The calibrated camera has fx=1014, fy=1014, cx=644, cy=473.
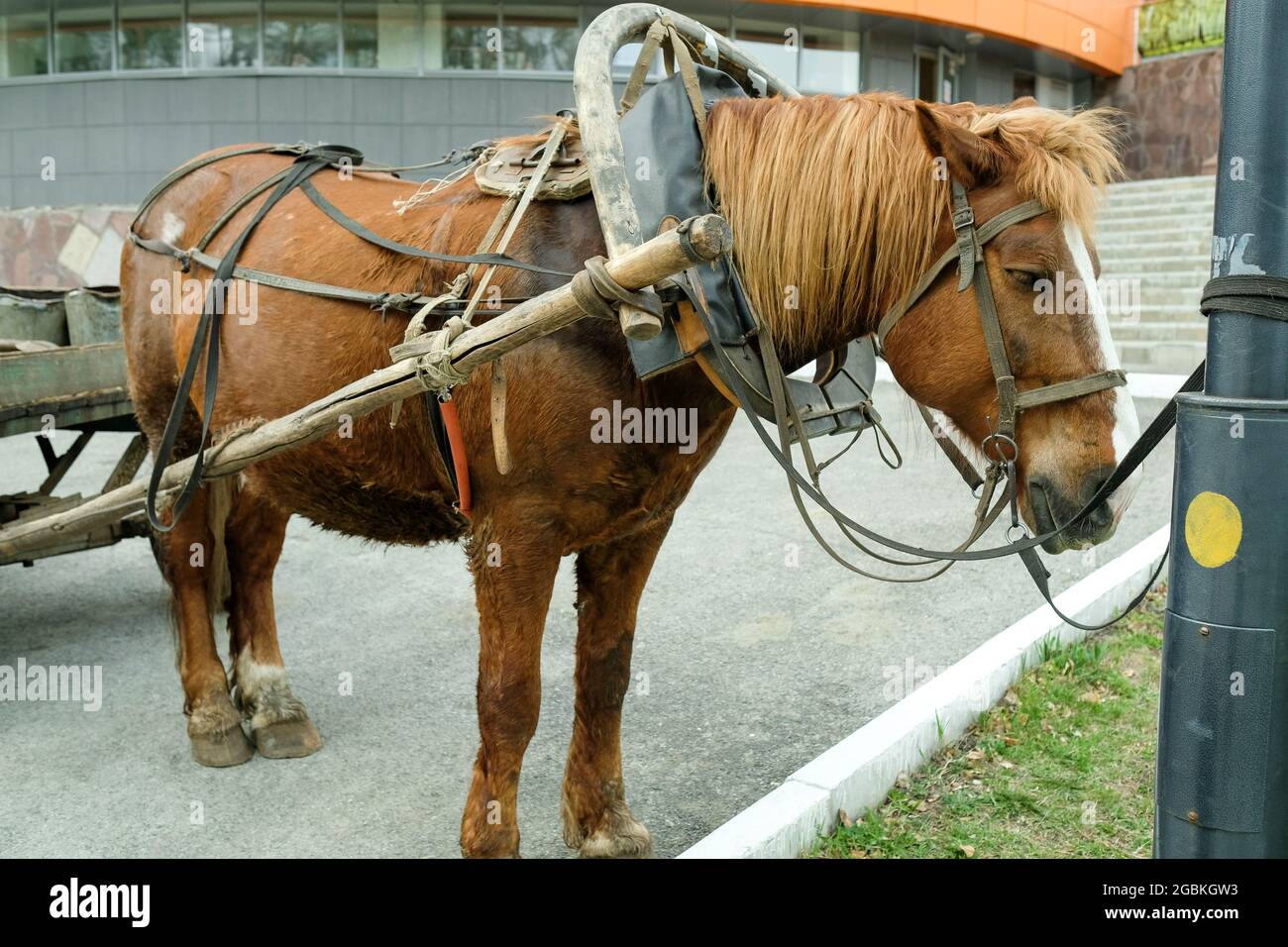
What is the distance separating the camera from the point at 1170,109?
23.3 meters

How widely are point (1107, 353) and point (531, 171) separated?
155cm

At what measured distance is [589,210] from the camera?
2660 mm

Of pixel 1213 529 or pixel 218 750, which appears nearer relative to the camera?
pixel 1213 529

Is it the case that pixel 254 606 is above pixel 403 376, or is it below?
below

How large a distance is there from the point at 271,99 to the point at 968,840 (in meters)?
17.0

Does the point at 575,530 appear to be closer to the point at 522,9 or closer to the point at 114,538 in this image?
the point at 114,538

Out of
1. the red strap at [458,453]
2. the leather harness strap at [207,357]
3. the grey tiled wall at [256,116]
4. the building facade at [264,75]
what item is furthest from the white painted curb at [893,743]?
the grey tiled wall at [256,116]

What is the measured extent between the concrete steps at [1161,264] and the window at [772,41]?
6142mm

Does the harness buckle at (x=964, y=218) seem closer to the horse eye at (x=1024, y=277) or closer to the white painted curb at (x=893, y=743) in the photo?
the horse eye at (x=1024, y=277)

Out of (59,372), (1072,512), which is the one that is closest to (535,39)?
(59,372)

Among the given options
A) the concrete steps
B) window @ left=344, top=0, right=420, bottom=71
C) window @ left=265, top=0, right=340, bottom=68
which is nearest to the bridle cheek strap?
the concrete steps

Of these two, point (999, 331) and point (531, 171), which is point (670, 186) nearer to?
point (531, 171)

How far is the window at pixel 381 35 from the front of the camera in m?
16.8

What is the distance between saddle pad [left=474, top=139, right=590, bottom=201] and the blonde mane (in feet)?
1.23
